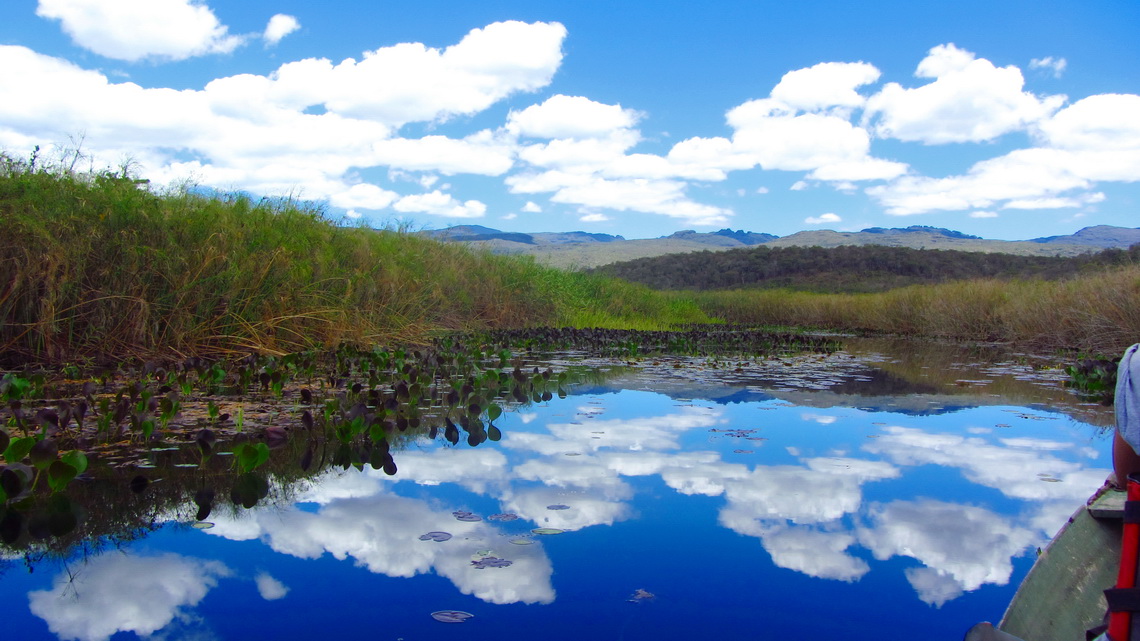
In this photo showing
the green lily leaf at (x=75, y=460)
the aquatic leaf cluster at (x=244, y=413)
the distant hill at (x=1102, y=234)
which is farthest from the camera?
the distant hill at (x=1102, y=234)

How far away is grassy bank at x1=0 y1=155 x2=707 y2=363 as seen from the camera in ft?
23.4

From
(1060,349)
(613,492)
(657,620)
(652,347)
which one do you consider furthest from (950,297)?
(657,620)

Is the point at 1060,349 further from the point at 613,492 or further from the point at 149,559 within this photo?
the point at 149,559

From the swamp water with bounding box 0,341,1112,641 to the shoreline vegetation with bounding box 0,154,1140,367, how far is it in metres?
4.12

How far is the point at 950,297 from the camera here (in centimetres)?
1897

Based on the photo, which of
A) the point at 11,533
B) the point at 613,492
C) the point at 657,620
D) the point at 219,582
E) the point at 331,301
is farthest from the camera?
the point at 331,301

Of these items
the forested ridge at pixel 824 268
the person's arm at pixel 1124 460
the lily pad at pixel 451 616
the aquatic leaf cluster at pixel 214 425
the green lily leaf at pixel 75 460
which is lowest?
the lily pad at pixel 451 616

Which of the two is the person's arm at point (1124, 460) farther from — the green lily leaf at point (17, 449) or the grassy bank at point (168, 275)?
the grassy bank at point (168, 275)

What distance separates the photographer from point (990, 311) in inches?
696

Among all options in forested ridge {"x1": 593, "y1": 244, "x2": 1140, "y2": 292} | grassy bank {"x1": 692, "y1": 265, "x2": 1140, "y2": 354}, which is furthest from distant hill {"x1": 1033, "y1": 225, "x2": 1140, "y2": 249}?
grassy bank {"x1": 692, "y1": 265, "x2": 1140, "y2": 354}

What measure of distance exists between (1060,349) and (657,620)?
1405cm

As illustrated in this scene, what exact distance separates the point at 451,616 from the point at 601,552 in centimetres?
77

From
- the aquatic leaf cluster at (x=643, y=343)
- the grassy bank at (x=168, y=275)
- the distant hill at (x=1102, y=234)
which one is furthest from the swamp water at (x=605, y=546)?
the distant hill at (x=1102, y=234)

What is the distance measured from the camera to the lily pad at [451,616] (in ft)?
7.95
